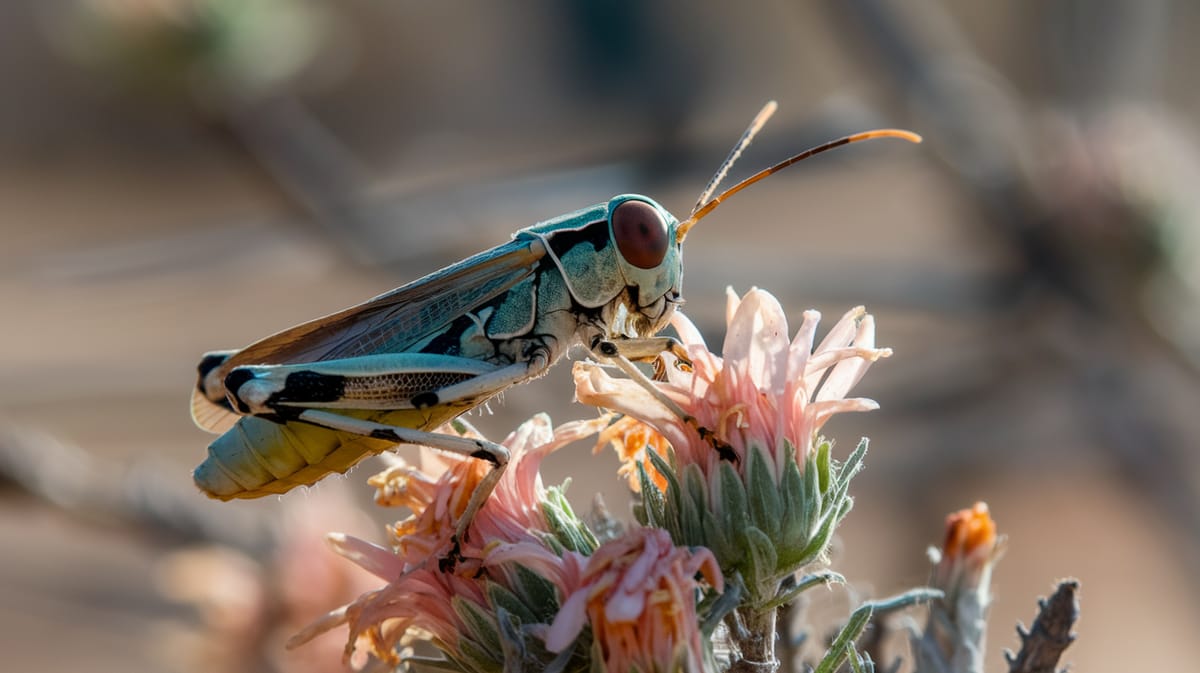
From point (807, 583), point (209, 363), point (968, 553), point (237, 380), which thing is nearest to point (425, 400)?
point (237, 380)

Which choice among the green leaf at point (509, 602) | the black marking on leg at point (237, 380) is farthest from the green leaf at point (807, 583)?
the black marking on leg at point (237, 380)

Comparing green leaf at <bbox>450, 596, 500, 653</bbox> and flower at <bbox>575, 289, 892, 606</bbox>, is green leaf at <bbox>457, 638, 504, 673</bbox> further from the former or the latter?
flower at <bbox>575, 289, 892, 606</bbox>

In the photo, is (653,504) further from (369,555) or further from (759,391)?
(369,555)

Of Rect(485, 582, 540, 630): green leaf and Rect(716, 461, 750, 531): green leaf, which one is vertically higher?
Rect(716, 461, 750, 531): green leaf

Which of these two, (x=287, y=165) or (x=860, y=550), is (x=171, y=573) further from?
(x=860, y=550)

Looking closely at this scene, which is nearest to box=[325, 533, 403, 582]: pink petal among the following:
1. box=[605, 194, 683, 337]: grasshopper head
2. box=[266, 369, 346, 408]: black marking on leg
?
box=[266, 369, 346, 408]: black marking on leg

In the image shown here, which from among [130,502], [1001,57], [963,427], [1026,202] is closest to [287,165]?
[130,502]
